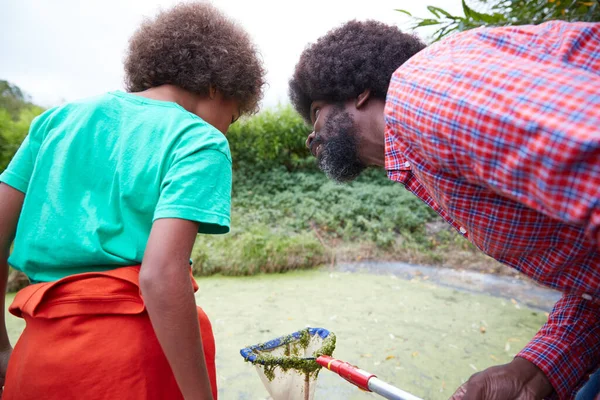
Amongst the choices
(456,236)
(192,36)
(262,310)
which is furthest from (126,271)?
(456,236)

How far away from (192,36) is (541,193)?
1.07 m

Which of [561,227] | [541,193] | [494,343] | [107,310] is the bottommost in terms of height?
[494,343]

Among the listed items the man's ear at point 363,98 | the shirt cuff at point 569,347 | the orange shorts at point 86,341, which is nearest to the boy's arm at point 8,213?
the orange shorts at point 86,341

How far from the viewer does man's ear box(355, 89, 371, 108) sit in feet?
5.24

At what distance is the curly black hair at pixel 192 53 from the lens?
1.31 metres

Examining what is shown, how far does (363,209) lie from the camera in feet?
24.4

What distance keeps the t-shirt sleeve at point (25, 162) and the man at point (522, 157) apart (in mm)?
961

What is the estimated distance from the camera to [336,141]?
5.24 feet

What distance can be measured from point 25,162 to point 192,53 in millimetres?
577

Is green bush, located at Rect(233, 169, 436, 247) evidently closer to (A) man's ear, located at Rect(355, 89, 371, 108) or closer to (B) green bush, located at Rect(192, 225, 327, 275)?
(B) green bush, located at Rect(192, 225, 327, 275)

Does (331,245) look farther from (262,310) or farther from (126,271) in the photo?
(126,271)

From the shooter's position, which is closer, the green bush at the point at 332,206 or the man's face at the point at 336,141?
the man's face at the point at 336,141

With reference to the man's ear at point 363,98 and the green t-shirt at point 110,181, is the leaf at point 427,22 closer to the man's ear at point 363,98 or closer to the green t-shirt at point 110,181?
the man's ear at point 363,98

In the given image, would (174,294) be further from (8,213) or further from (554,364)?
(554,364)
